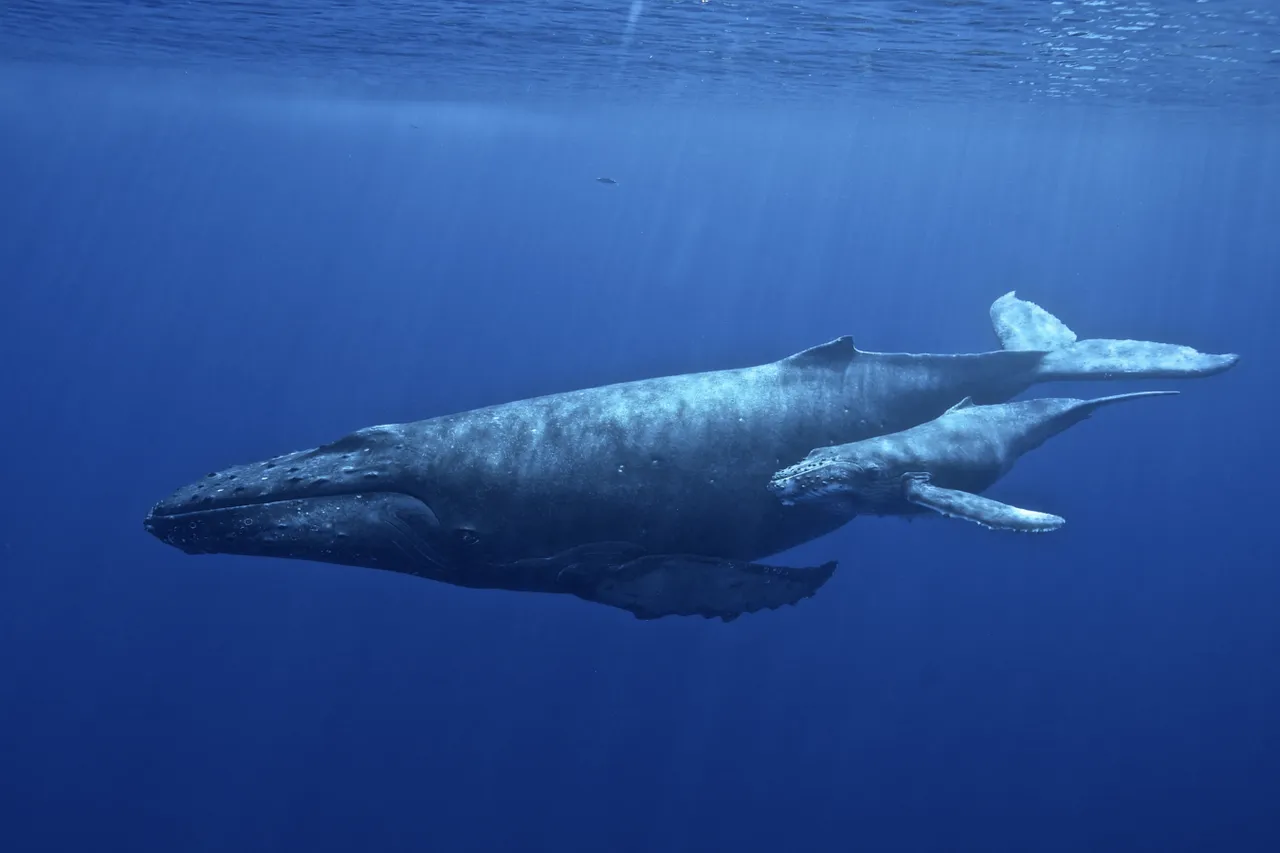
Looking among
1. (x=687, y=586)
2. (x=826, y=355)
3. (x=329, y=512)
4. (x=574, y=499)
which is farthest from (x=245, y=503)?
(x=826, y=355)

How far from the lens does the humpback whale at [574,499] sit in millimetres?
7637

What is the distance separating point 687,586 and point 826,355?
130 inches

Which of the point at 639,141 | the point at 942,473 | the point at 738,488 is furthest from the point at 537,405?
the point at 639,141

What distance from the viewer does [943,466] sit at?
27.3ft

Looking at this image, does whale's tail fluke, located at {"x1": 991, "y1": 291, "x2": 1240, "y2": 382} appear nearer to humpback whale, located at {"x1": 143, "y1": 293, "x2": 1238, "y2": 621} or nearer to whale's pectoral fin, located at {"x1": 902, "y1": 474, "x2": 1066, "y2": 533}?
humpback whale, located at {"x1": 143, "y1": 293, "x2": 1238, "y2": 621}

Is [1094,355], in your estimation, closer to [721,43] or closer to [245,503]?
[245,503]

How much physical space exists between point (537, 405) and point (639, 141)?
2796 inches

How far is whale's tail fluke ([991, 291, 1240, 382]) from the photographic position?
9.52 m

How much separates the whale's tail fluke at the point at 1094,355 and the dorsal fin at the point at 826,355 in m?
2.76

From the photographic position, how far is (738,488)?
8312 millimetres

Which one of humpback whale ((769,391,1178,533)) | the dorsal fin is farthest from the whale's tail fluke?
the dorsal fin

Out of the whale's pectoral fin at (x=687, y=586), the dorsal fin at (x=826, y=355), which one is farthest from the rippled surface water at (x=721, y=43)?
the whale's pectoral fin at (x=687, y=586)

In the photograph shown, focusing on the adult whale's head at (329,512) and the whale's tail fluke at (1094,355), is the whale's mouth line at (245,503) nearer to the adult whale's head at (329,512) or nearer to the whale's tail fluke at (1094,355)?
the adult whale's head at (329,512)

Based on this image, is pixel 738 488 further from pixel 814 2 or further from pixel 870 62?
pixel 870 62
